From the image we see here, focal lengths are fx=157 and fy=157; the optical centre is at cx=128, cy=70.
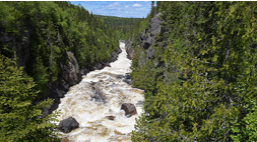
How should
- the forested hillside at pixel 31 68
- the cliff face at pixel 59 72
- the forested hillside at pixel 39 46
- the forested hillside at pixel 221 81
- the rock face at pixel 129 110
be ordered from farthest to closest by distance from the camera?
1. the rock face at pixel 129 110
2. the cliff face at pixel 59 72
3. the forested hillside at pixel 39 46
4. the forested hillside at pixel 31 68
5. the forested hillside at pixel 221 81

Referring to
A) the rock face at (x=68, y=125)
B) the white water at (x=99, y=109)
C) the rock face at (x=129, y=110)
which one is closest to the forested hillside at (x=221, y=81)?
the white water at (x=99, y=109)

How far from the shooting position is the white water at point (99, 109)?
672 inches

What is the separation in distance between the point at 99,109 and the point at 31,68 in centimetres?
1062

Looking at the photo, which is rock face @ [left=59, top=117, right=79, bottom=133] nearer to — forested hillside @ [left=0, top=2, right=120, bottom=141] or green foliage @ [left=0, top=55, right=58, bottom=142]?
forested hillside @ [left=0, top=2, right=120, bottom=141]

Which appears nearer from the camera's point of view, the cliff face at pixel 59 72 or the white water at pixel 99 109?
the white water at pixel 99 109

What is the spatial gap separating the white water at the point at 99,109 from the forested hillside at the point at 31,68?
2346 millimetres

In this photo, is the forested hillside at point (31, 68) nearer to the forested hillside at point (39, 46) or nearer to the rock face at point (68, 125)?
the forested hillside at point (39, 46)

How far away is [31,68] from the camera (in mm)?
20500

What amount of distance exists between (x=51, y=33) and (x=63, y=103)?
12.9 meters

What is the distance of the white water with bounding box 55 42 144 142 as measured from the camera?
17.1 metres

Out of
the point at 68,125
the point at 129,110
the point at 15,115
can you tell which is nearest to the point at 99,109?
the point at 129,110

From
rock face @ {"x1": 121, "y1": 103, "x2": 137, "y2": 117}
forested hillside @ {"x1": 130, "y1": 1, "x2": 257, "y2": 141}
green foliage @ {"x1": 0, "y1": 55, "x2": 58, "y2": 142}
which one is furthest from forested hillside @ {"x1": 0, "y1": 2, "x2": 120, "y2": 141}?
rock face @ {"x1": 121, "y1": 103, "x2": 137, "y2": 117}

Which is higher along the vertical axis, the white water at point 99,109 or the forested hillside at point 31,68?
the forested hillside at point 31,68

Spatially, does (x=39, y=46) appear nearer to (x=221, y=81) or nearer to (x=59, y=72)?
(x=59, y=72)
